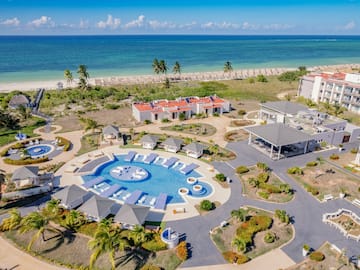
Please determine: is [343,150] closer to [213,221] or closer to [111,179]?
[213,221]

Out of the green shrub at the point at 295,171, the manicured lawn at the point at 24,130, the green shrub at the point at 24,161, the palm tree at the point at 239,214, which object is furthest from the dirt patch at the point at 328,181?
the manicured lawn at the point at 24,130

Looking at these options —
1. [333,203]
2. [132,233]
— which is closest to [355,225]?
[333,203]

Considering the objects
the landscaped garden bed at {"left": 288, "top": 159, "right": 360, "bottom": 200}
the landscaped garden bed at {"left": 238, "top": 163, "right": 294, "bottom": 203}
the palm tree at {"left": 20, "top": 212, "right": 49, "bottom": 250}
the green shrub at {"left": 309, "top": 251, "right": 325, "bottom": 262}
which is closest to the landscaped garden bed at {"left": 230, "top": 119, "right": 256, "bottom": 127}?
the landscaped garden bed at {"left": 288, "top": 159, "right": 360, "bottom": 200}

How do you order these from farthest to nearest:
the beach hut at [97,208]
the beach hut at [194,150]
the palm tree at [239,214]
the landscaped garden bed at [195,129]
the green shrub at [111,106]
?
1. the green shrub at [111,106]
2. the landscaped garden bed at [195,129]
3. the beach hut at [194,150]
4. the palm tree at [239,214]
5. the beach hut at [97,208]

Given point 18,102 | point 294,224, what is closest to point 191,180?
point 294,224

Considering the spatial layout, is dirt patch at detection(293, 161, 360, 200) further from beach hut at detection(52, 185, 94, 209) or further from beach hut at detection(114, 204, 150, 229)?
beach hut at detection(52, 185, 94, 209)

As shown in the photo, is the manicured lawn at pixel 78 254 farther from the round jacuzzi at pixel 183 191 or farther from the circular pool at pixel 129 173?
the circular pool at pixel 129 173
